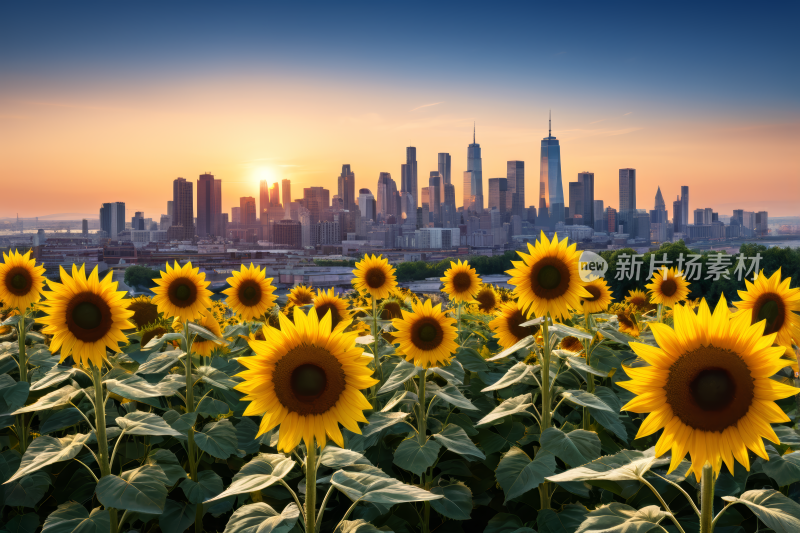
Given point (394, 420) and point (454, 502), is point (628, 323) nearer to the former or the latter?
point (454, 502)

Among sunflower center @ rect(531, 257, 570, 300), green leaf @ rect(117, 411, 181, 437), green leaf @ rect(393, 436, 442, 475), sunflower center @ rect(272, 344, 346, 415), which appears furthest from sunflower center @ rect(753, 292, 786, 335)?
green leaf @ rect(117, 411, 181, 437)

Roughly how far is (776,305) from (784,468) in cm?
96

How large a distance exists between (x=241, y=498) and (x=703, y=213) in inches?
8041

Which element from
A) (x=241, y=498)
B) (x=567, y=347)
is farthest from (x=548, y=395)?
Answer: (x=241, y=498)

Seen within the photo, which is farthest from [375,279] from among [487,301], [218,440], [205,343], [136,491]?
[136,491]

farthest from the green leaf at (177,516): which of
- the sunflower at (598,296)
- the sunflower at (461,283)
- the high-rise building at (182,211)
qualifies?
the high-rise building at (182,211)

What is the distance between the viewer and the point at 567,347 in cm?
538

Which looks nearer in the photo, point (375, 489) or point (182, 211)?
point (375, 489)

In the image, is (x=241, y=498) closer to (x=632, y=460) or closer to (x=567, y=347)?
(x=632, y=460)

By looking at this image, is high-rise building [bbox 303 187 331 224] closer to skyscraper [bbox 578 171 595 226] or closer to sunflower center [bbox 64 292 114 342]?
Result: skyscraper [bbox 578 171 595 226]

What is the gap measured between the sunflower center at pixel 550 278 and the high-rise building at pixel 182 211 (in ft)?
471

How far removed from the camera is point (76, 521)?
9.87 feet

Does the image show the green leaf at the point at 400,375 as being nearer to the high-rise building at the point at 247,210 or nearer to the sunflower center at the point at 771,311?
the sunflower center at the point at 771,311

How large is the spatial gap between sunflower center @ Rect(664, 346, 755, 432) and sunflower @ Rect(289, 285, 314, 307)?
5.71 m
